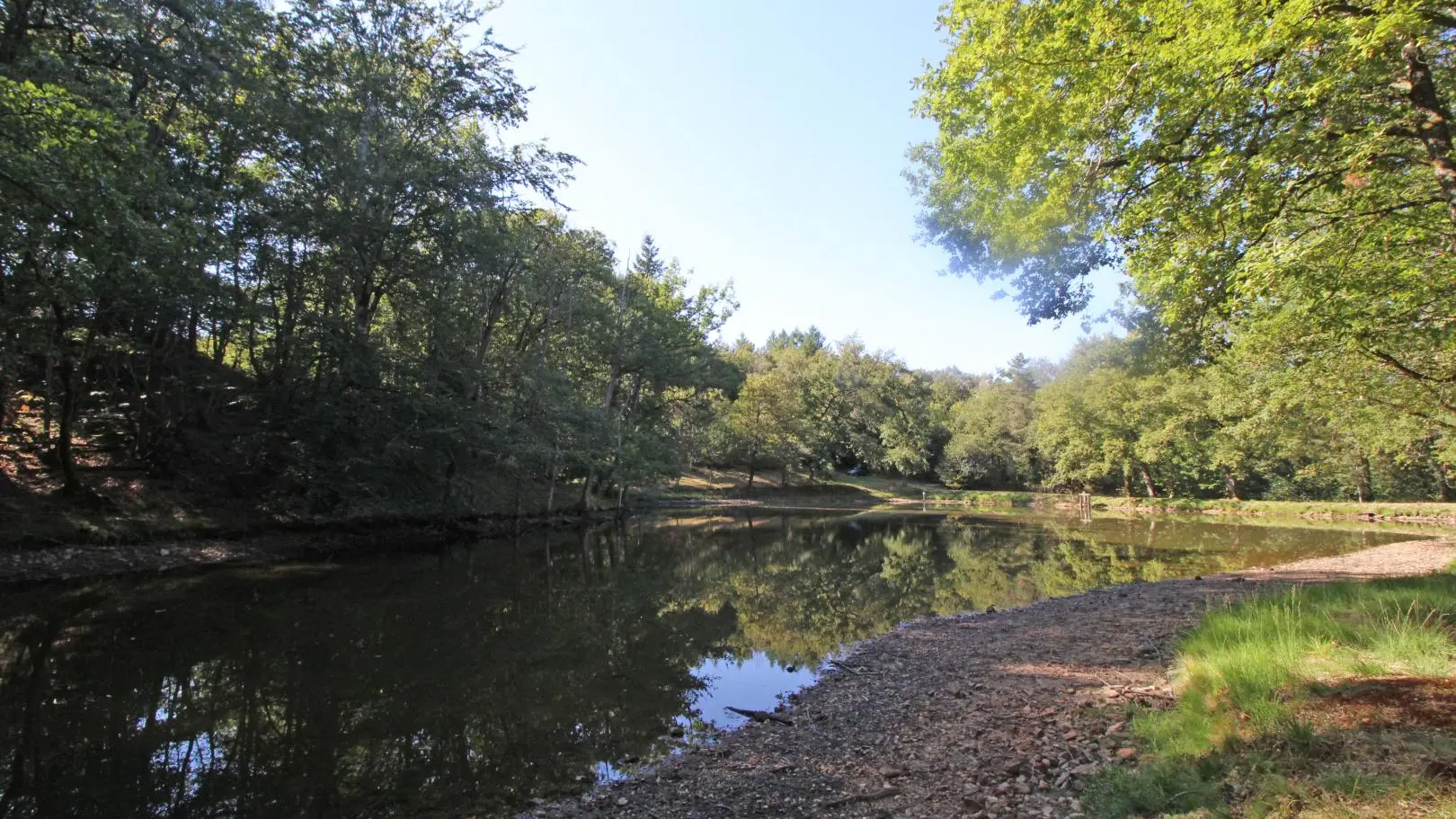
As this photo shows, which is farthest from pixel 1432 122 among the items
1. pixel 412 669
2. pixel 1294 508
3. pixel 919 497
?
pixel 919 497

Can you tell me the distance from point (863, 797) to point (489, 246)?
73.3 feet

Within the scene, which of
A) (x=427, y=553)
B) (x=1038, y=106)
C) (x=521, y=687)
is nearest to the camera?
(x=1038, y=106)

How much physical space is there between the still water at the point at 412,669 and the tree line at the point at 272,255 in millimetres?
5235

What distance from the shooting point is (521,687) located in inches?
333

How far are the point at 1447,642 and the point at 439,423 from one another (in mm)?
22705

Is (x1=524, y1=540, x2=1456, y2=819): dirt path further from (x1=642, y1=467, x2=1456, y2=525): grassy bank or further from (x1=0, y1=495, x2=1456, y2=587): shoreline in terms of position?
(x1=642, y1=467, x2=1456, y2=525): grassy bank

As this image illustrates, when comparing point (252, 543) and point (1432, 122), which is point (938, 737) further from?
point (252, 543)

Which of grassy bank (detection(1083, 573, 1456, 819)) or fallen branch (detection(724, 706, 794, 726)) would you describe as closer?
grassy bank (detection(1083, 573, 1456, 819))

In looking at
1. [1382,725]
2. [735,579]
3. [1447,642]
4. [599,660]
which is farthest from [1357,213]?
[735,579]

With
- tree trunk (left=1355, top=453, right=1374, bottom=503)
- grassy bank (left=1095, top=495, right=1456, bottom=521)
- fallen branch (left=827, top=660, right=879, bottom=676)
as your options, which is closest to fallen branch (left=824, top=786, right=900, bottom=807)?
fallen branch (left=827, top=660, right=879, bottom=676)

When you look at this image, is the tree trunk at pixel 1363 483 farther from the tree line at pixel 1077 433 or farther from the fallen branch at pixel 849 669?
the fallen branch at pixel 849 669

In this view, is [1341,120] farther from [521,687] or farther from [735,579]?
[735,579]

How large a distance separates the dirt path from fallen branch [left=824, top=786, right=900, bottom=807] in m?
0.01

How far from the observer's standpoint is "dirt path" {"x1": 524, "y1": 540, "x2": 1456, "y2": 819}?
5.03 metres
